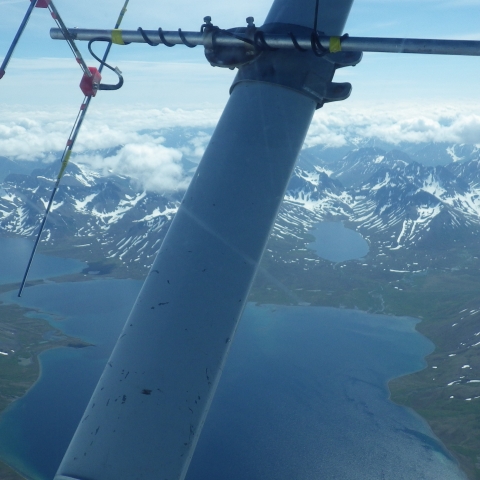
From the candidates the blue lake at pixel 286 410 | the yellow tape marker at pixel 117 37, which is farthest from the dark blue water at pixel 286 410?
the yellow tape marker at pixel 117 37

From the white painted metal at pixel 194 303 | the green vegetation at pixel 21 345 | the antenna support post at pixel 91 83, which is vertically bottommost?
the white painted metal at pixel 194 303

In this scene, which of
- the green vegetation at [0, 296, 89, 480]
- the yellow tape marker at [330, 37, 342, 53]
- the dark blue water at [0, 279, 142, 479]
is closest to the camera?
the yellow tape marker at [330, 37, 342, 53]

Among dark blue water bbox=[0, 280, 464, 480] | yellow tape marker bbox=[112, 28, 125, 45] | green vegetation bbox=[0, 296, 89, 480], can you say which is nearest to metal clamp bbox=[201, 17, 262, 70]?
yellow tape marker bbox=[112, 28, 125, 45]

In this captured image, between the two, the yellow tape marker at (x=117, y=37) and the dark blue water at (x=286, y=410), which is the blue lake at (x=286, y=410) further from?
the yellow tape marker at (x=117, y=37)

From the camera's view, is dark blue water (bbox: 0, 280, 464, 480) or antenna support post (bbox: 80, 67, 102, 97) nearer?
Result: antenna support post (bbox: 80, 67, 102, 97)

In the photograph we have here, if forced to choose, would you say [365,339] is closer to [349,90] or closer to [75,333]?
[75,333]

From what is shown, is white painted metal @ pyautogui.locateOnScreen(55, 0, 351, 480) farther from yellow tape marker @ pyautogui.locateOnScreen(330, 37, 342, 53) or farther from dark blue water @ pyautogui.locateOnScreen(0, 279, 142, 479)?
dark blue water @ pyautogui.locateOnScreen(0, 279, 142, 479)
